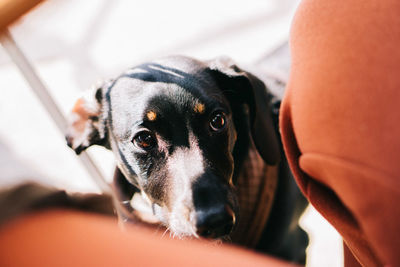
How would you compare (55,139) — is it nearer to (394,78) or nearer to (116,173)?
(116,173)

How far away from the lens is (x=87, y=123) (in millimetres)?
1485

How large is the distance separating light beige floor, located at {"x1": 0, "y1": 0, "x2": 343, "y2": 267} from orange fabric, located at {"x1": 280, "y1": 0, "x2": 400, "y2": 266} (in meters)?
2.15

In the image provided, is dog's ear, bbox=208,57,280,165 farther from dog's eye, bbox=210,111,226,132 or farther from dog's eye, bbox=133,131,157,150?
dog's eye, bbox=133,131,157,150

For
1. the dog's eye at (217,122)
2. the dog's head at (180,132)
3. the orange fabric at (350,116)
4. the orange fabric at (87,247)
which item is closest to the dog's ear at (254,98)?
the dog's head at (180,132)

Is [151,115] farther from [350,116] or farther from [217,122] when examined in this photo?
[350,116]

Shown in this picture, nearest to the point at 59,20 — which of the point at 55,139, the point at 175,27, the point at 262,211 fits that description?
the point at 175,27

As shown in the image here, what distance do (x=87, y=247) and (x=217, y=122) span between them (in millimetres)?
950

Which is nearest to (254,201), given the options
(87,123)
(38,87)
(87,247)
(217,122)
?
(217,122)

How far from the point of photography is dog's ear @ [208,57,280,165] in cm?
135

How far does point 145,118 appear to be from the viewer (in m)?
1.26

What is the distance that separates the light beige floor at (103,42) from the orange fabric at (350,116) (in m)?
2.15

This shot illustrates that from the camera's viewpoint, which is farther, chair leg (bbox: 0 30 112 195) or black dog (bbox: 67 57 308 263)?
chair leg (bbox: 0 30 112 195)

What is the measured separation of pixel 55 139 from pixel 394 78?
267cm

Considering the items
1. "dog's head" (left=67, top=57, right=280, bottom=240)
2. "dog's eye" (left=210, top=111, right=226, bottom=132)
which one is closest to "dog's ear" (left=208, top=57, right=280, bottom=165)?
"dog's head" (left=67, top=57, right=280, bottom=240)
